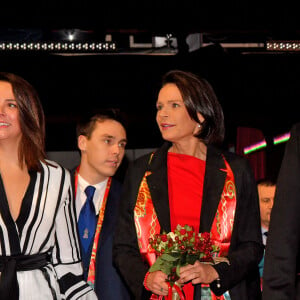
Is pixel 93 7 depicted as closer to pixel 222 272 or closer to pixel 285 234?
pixel 222 272

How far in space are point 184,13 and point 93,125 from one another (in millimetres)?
2270

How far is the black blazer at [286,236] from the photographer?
2.52 metres

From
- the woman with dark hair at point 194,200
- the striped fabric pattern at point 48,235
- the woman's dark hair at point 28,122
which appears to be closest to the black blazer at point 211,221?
the woman with dark hair at point 194,200

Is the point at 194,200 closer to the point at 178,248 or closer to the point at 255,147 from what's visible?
the point at 178,248

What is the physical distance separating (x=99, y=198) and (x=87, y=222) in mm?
203

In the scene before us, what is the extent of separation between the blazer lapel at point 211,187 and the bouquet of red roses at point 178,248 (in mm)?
166

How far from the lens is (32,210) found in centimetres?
350

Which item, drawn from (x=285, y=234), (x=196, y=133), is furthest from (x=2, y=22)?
(x=285, y=234)

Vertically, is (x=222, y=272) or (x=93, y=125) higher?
(x=93, y=125)

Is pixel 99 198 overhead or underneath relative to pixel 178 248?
overhead

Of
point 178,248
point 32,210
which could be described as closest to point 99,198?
point 178,248

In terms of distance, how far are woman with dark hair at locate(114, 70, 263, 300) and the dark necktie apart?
562mm

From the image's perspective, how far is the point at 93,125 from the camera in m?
4.92

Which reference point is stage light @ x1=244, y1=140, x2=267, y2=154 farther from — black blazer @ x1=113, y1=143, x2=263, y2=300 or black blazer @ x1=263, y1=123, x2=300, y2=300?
black blazer @ x1=263, y1=123, x2=300, y2=300
